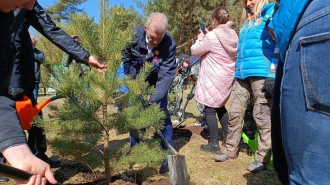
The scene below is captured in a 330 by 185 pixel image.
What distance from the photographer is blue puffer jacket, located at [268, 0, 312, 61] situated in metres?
0.92

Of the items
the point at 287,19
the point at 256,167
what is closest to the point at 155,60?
the point at 256,167

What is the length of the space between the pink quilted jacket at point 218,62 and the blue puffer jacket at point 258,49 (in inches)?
19.7

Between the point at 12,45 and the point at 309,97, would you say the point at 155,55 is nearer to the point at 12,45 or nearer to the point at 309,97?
the point at 12,45

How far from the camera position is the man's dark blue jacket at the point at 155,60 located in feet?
9.33

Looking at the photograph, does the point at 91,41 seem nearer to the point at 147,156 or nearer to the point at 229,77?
the point at 147,156

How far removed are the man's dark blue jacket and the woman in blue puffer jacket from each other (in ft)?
2.25

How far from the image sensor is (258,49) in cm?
275

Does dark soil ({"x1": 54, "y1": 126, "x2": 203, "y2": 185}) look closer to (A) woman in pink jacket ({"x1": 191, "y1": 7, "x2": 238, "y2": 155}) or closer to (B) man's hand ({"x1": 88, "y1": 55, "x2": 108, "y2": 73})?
(B) man's hand ({"x1": 88, "y1": 55, "x2": 108, "y2": 73})

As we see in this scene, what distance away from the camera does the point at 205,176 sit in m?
2.79

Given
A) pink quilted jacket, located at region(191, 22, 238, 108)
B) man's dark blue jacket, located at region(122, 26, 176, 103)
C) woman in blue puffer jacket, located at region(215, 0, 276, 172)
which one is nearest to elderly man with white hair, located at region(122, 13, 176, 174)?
man's dark blue jacket, located at region(122, 26, 176, 103)

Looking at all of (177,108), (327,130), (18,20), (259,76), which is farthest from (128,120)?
(177,108)

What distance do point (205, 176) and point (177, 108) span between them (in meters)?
2.97

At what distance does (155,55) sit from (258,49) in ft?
3.20

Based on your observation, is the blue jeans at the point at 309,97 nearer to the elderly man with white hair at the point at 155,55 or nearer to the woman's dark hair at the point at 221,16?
the elderly man with white hair at the point at 155,55
